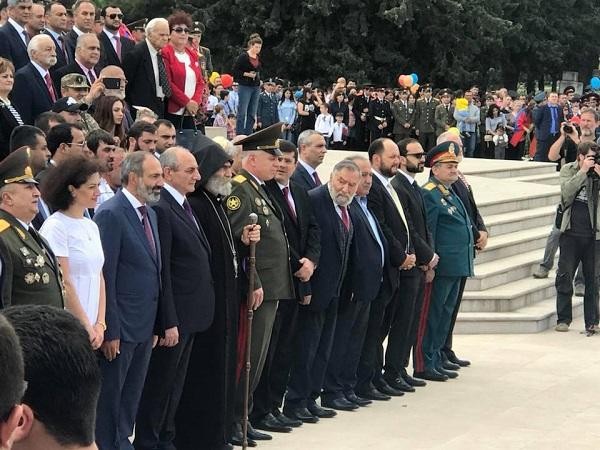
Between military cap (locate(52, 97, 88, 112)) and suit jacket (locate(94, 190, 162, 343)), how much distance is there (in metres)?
1.71

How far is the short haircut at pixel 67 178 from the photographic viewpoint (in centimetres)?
633

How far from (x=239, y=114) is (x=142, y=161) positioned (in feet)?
37.6

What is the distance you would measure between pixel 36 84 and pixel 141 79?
1987 millimetres

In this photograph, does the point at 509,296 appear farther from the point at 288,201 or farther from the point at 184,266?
the point at 184,266

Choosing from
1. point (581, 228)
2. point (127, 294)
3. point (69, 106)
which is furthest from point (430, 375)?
point (127, 294)

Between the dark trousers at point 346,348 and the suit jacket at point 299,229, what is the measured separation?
79 centimetres

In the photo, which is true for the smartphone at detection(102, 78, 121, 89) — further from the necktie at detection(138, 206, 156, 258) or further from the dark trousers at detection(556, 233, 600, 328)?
the dark trousers at detection(556, 233, 600, 328)

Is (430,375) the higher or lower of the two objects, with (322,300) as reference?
lower

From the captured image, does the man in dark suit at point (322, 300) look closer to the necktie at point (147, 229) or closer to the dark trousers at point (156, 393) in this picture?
the dark trousers at point (156, 393)

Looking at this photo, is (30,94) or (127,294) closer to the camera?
(127,294)

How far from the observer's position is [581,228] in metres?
13.2

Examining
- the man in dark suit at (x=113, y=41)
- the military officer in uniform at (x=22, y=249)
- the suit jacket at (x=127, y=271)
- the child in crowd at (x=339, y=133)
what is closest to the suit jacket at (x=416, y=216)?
the man in dark suit at (x=113, y=41)

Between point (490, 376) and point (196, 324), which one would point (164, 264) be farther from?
point (490, 376)

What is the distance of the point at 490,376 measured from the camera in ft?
36.3
